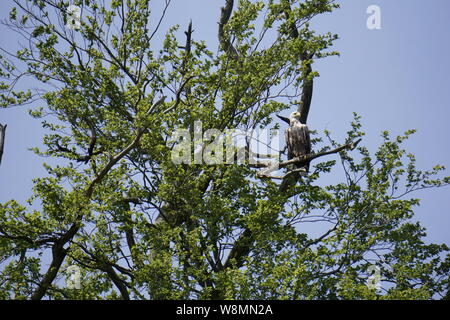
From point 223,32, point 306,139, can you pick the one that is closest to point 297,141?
point 306,139

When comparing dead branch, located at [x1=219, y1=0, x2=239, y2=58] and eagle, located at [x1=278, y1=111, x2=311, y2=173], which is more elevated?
dead branch, located at [x1=219, y1=0, x2=239, y2=58]

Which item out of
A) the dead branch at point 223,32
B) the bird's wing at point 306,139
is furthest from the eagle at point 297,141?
the dead branch at point 223,32

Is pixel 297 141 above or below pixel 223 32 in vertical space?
below

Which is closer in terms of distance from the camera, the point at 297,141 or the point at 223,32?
the point at 297,141

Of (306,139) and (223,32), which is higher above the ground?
(223,32)

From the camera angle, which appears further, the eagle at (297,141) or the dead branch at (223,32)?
the dead branch at (223,32)

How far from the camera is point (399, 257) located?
16.0m

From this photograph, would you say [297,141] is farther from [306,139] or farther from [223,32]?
[223,32]

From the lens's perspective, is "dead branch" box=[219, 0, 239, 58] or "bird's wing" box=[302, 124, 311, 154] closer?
"bird's wing" box=[302, 124, 311, 154]

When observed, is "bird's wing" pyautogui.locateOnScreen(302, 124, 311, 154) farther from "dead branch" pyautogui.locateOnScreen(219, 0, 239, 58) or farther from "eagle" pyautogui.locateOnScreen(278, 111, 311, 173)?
"dead branch" pyautogui.locateOnScreen(219, 0, 239, 58)

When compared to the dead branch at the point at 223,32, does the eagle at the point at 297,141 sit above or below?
below

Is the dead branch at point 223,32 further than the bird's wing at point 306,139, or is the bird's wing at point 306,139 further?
the dead branch at point 223,32

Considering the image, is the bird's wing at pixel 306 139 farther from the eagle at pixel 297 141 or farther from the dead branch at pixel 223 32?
the dead branch at pixel 223 32

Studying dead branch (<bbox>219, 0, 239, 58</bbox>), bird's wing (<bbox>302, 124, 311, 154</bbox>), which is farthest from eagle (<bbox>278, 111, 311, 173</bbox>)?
dead branch (<bbox>219, 0, 239, 58</bbox>)
